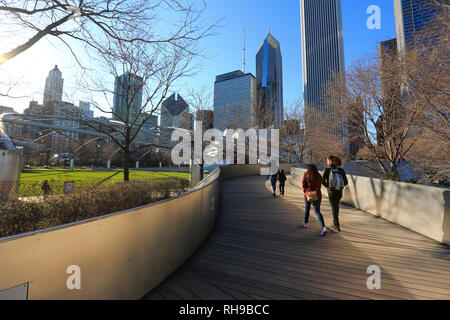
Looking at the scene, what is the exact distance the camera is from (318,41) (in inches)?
1636

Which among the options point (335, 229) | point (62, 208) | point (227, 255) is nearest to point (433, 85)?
point (335, 229)

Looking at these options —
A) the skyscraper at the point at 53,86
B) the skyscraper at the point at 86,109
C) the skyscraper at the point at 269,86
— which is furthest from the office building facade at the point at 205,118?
the skyscraper at the point at 269,86

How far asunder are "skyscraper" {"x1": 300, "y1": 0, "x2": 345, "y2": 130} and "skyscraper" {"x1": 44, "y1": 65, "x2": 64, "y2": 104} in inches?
1038

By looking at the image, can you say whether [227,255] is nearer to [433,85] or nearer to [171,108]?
[433,85]

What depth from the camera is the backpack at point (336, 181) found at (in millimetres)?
5199

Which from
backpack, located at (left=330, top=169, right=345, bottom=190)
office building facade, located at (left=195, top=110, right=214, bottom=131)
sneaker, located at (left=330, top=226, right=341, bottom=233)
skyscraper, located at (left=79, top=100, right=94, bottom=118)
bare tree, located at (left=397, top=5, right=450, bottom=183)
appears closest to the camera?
backpack, located at (left=330, top=169, right=345, bottom=190)

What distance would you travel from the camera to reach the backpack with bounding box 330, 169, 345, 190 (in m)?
5.20

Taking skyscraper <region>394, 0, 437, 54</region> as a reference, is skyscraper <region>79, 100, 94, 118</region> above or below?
below
